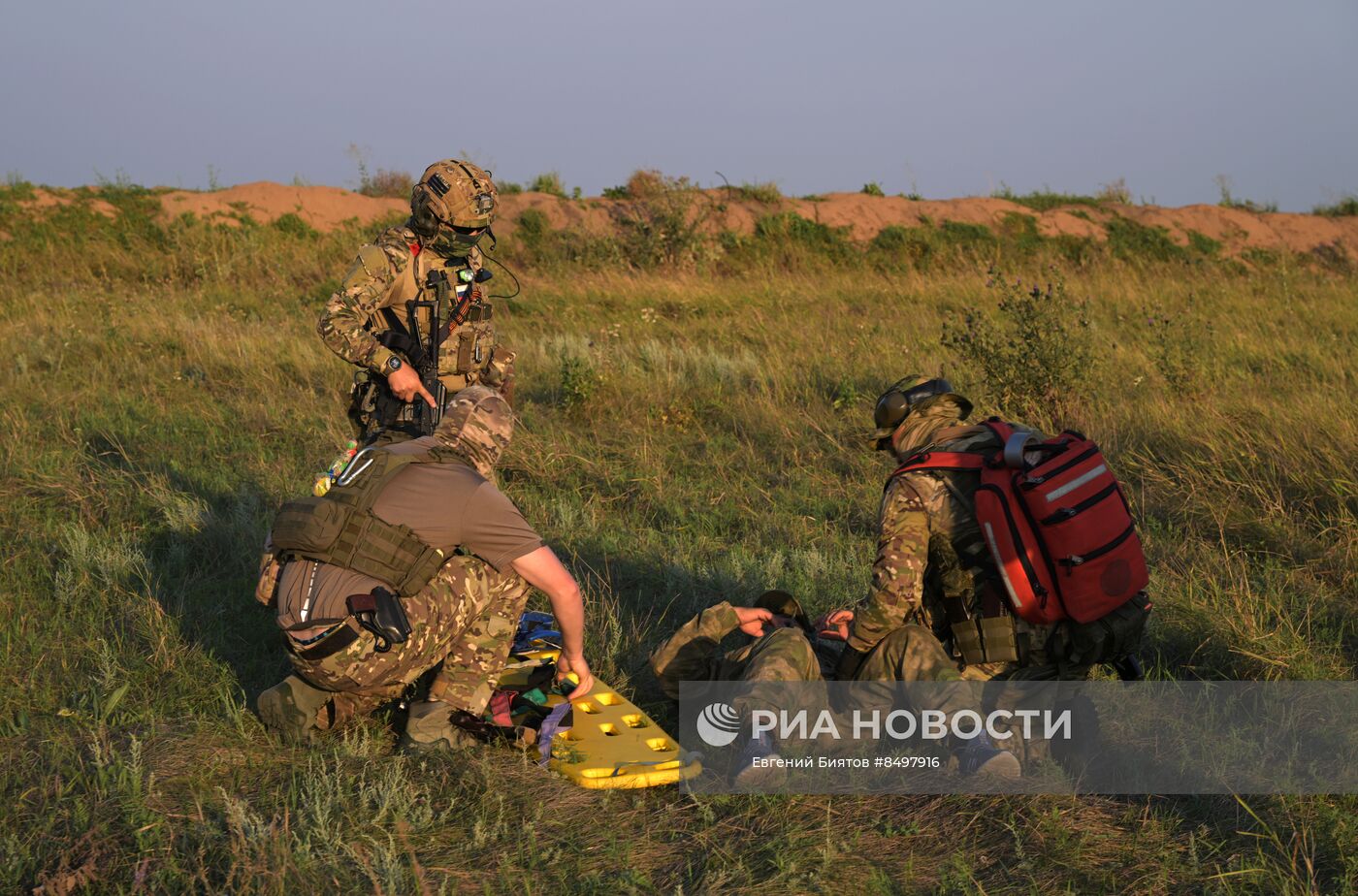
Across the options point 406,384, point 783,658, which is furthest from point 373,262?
point 783,658

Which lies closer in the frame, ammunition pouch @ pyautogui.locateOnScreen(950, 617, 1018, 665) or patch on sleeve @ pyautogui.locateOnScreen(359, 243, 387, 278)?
ammunition pouch @ pyautogui.locateOnScreen(950, 617, 1018, 665)

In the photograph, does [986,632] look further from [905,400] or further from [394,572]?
[394,572]

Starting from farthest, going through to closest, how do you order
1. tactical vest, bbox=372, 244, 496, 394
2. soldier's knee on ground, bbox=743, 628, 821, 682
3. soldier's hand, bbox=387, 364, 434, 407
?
tactical vest, bbox=372, 244, 496, 394, soldier's hand, bbox=387, 364, 434, 407, soldier's knee on ground, bbox=743, 628, 821, 682

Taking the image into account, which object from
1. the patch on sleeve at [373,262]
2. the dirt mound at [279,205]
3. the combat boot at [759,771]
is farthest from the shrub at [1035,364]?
the dirt mound at [279,205]

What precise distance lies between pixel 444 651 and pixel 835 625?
1.53 metres

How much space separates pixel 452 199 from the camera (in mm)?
5449

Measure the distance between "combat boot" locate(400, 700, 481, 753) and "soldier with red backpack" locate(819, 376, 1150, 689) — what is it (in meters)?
1.37

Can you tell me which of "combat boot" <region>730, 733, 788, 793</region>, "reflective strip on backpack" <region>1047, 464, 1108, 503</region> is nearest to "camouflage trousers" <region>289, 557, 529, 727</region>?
"combat boot" <region>730, 733, 788, 793</region>

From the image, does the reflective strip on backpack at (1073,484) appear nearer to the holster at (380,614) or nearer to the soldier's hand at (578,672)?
the soldier's hand at (578,672)

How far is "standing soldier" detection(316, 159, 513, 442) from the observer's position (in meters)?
5.44

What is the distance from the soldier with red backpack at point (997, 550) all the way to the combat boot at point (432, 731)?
1.37 metres

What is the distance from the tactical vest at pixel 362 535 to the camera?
3.82m

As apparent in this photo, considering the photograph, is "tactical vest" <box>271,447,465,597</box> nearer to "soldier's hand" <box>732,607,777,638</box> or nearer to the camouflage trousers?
the camouflage trousers

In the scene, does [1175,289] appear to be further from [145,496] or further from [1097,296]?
[145,496]
